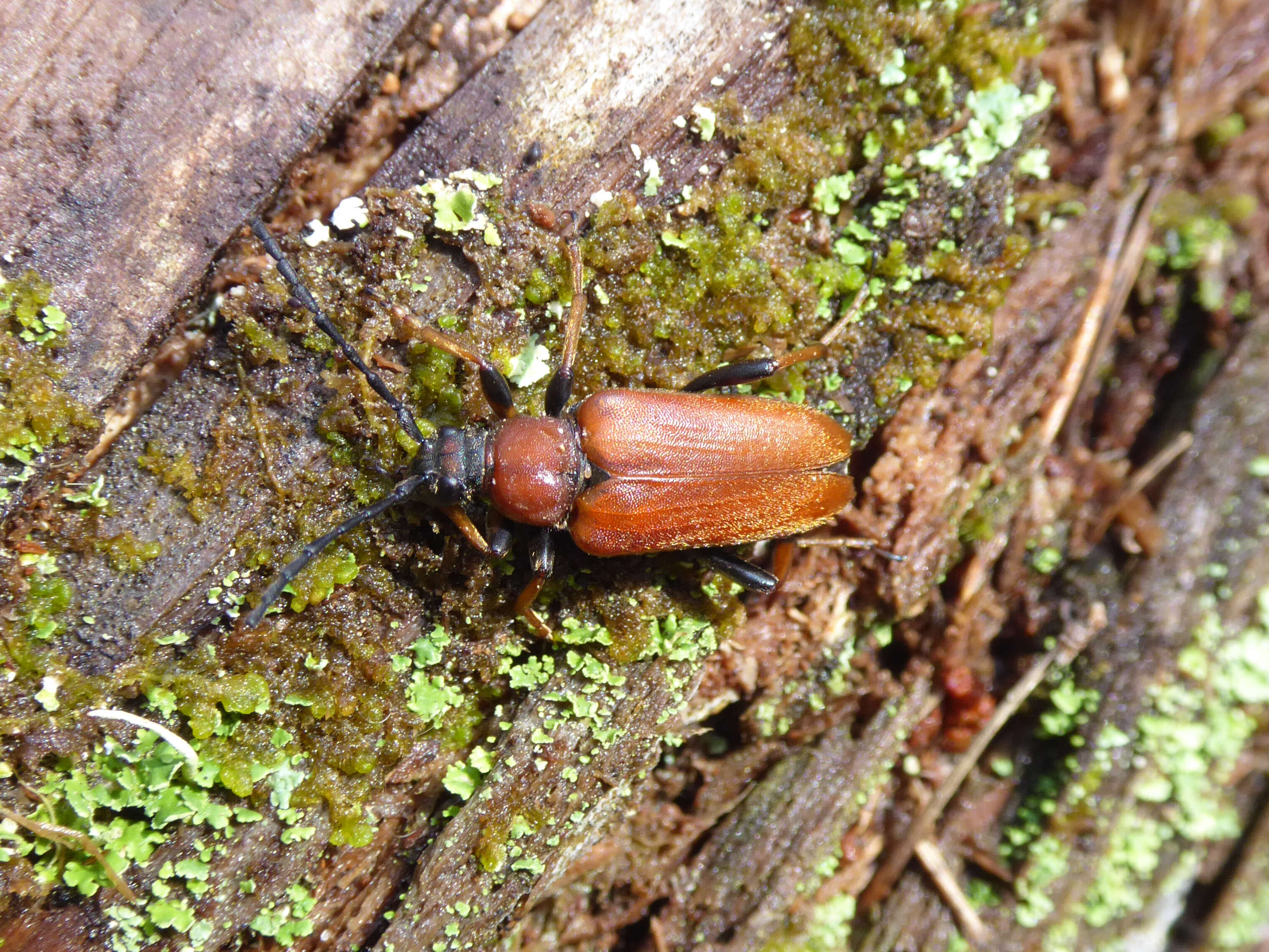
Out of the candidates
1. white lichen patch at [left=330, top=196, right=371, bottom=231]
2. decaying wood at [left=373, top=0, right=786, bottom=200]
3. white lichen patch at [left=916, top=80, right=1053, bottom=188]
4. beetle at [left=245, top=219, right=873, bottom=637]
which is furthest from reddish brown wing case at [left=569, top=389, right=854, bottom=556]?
white lichen patch at [left=916, top=80, right=1053, bottom=188]

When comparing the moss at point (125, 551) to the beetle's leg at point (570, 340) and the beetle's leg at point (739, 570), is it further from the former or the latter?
the beetle's leg at point (739, 570)

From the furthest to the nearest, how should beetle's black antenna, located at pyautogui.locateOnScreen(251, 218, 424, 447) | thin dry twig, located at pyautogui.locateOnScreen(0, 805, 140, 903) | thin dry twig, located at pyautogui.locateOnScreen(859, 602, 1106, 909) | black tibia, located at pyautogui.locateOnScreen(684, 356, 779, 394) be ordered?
thin dry twig, located at pyautogui.locateOnScreen(859, 602, 1106, 909)
black tibia, located at pyautogui.locateOnScreen(684, 356, 779, 394)
beetle's black antenna, located at pyautogui.locateOnScreen(251, 218, 424, 447)
thin dry twig, located at pyautogui.locateOnScreen(0, 805, 140, 903)

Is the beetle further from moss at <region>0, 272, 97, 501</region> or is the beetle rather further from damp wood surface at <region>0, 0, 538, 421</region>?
moss at <region>0, 272, 97, 501</region>

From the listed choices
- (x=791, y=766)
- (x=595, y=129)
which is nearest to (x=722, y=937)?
(x=791, y=766)

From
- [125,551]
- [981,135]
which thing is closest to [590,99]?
[981,135]

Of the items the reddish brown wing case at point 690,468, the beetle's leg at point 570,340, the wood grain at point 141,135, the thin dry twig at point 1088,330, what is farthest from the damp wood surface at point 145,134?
the thin dry twig at point 1088,330

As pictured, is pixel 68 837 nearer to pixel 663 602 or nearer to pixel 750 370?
pixel 663 602

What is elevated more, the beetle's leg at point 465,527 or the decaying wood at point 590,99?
the decaying wood at point 590,99
